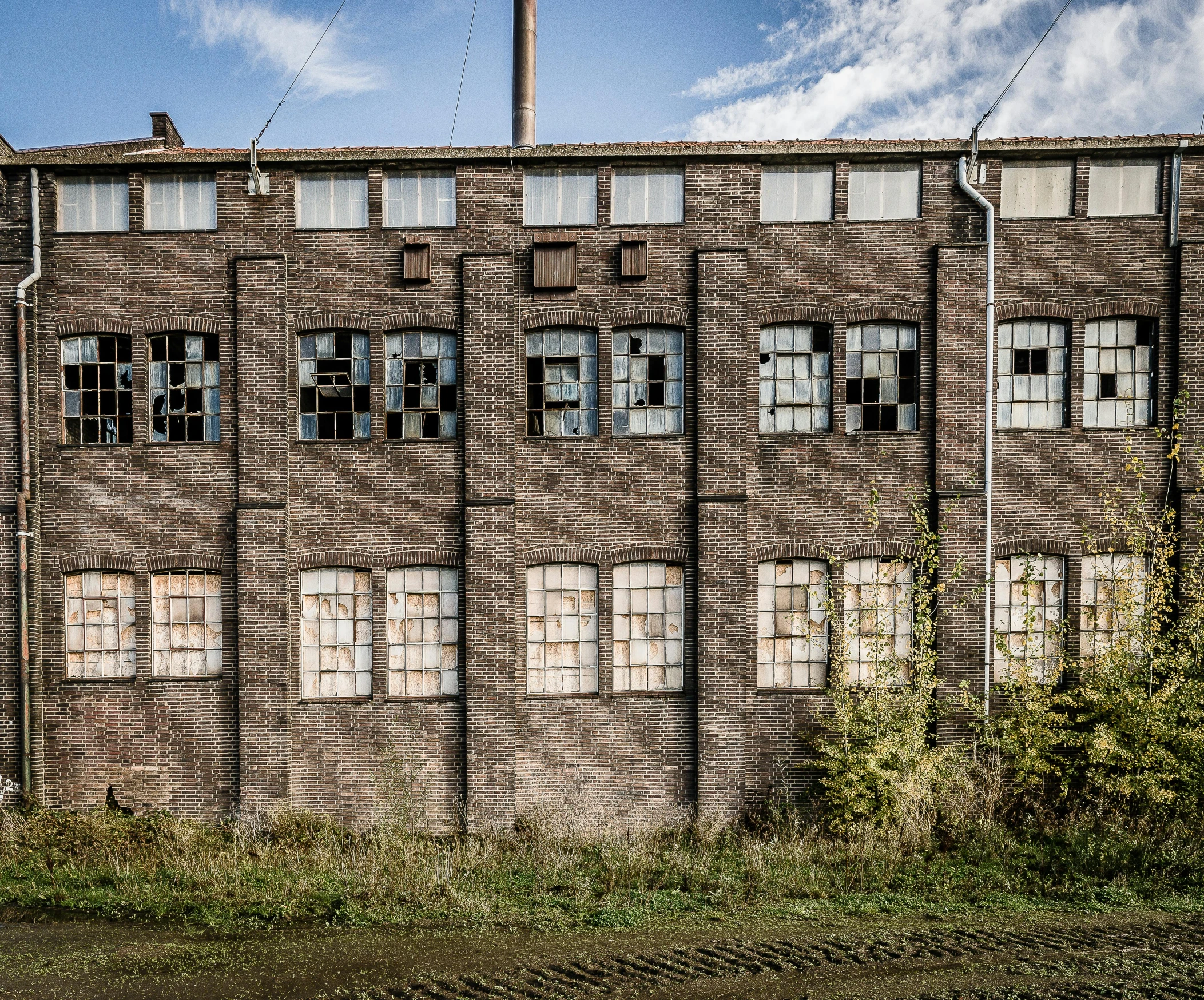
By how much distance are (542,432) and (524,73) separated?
689 cm

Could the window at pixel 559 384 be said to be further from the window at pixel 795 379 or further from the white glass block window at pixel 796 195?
the white glass block window at pixel 796 195

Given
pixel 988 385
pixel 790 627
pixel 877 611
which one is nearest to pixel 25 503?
pixel 790 627

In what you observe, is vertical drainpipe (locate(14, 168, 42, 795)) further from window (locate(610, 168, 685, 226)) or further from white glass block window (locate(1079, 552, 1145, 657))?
white glass block window (locate(1079, 552, 1145, 657))

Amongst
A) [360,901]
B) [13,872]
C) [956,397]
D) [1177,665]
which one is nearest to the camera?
[360,901]

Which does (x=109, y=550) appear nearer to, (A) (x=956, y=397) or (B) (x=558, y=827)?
(B) (x=558, y=827)

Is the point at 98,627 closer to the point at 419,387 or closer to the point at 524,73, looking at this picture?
the point at 419,387

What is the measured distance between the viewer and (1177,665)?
32.0ft

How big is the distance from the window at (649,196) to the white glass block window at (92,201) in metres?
7.51

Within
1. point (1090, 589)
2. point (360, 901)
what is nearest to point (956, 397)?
point (1090, 589)

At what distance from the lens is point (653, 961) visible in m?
7.09

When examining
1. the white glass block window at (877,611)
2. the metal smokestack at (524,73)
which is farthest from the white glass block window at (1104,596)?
the metal smokestack at (524,73)

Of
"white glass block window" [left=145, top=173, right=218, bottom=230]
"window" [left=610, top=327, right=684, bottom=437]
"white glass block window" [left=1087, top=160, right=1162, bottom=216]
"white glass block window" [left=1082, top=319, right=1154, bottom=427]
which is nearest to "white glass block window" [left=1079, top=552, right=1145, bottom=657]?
"white glass block window" [left=1082, top=319, right=1154, bottom=427]

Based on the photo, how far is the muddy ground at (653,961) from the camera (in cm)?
663

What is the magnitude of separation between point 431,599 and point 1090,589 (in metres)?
9.99
